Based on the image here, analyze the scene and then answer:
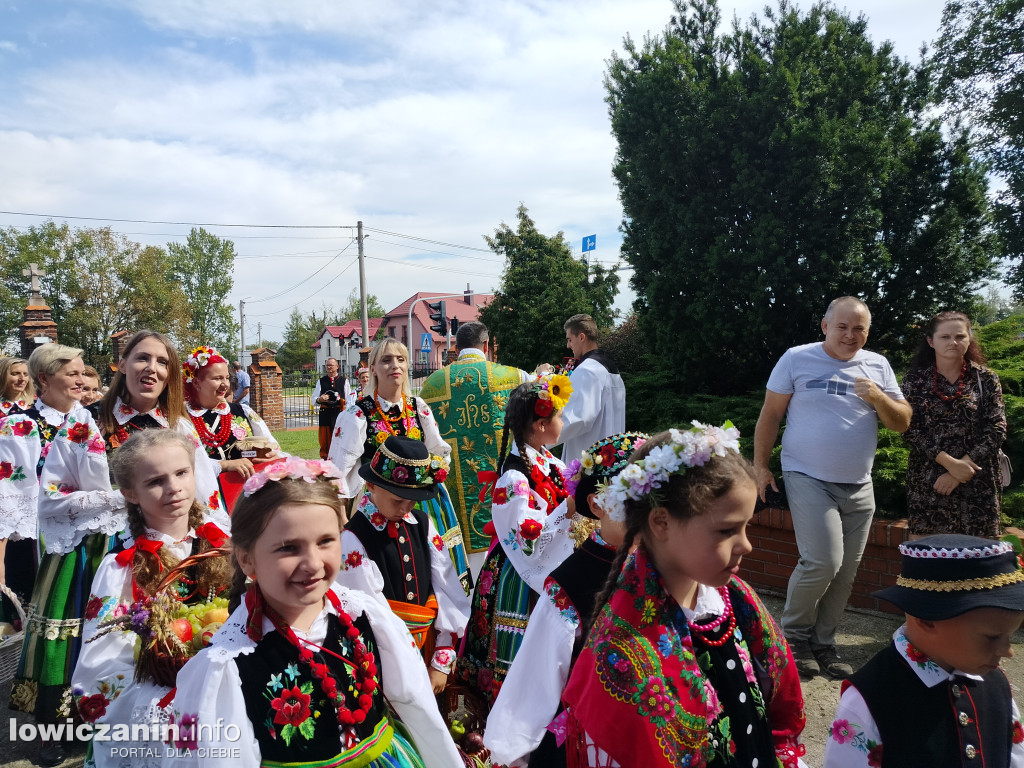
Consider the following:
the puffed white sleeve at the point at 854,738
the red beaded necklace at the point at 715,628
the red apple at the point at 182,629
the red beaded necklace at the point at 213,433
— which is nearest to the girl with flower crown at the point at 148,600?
the red apple at the point at 182,629

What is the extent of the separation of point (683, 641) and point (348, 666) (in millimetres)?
888

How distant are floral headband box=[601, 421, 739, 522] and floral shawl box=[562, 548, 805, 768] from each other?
14 centimetres

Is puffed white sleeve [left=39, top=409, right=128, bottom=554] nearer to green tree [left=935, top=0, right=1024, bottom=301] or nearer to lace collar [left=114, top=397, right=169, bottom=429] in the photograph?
lace collar [left=114, top=397, right=169, bottom=429]

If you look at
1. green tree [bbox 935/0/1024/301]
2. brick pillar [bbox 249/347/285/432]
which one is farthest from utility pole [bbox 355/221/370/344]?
green tree [bbox 935/0/1024/301]

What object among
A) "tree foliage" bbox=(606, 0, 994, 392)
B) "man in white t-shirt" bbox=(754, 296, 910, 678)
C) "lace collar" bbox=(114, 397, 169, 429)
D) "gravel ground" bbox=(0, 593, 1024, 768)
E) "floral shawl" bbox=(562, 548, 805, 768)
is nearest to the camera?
"floral shawl" bbox=(562, 548, 805, 768)

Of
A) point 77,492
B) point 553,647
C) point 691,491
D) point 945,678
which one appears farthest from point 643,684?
point 77,492

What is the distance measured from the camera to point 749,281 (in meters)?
7.91

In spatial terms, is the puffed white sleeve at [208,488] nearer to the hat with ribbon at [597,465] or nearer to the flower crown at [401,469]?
the flower crown at [401,469]

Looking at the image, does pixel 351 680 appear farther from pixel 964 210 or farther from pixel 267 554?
pixel 964 210

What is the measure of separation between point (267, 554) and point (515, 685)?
0.83 meters

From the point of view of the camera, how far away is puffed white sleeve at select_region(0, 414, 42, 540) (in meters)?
4.89

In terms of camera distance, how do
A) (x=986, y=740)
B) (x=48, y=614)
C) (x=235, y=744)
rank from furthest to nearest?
(x=48, y=614), (x=986, y=740), (x=235, y=744)

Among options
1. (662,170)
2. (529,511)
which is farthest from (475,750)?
(662,170)

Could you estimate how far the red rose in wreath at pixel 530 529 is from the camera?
2.85 meters
